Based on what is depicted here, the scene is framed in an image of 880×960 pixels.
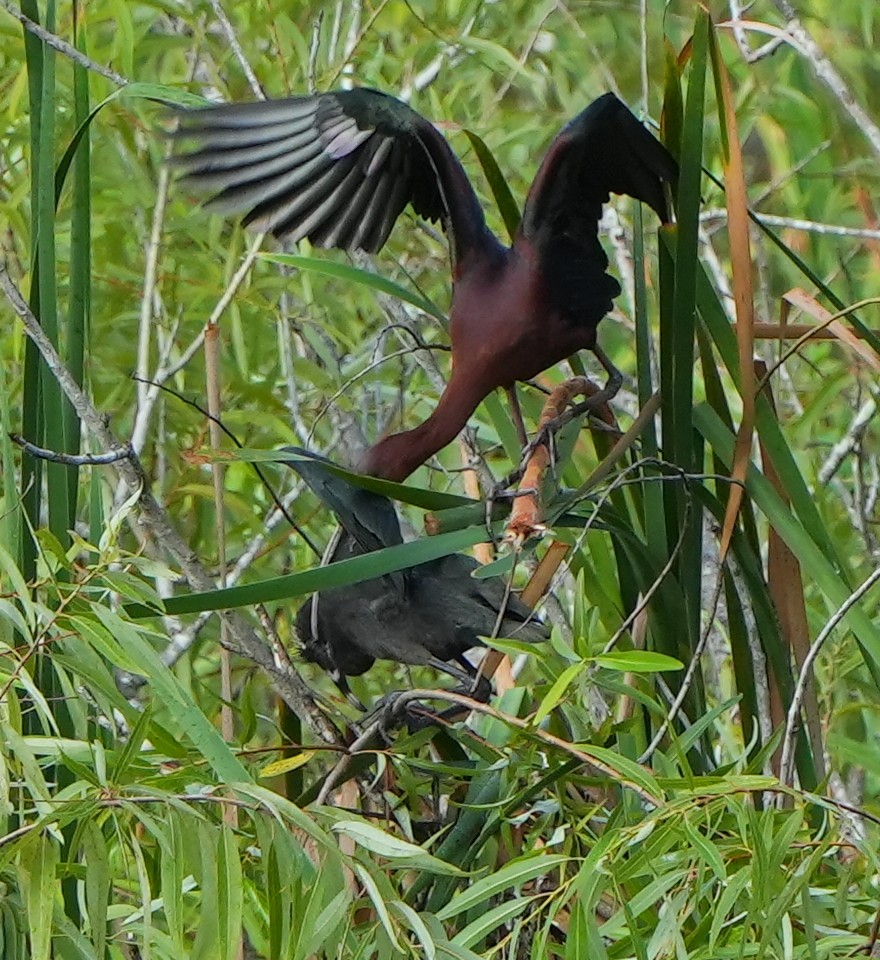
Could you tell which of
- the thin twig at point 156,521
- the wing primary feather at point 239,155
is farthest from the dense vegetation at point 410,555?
the wing primary feather at point 239,155

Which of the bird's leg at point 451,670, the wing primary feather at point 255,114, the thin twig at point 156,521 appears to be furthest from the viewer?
the wing primary feather at point 255,114

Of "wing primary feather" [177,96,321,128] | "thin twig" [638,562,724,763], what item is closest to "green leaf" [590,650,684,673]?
"thin twig" [638,562,724,763]

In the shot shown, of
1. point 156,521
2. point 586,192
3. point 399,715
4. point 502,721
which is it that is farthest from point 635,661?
point 586,192

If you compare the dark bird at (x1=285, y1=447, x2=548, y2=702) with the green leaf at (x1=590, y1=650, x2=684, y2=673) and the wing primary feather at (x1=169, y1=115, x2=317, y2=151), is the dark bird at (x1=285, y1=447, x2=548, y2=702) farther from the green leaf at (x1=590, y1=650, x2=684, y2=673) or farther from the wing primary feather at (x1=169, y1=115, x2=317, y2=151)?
the wing primary feather at (x1=169, y1=115, x2=317, y2=151)

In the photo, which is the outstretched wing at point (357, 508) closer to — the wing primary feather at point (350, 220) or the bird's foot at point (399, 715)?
the bird's foot at point (399, 715)

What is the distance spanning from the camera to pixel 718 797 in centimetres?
83

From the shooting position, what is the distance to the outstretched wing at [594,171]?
1307mm

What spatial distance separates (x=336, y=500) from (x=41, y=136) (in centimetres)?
32

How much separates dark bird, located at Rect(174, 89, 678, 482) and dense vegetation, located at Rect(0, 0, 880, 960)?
0.17 feet

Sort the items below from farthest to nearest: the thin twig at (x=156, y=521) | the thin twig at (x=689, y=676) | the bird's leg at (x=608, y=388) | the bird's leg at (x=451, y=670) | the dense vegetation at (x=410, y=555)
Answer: the bird's leg at (x=608, y=388) < the bird's leg at (x=451, y=670) < the thin twig at (x=689, y=676) < the thin twig at (x=156, y=521) < the dense vegetation at (x=410, y=555)

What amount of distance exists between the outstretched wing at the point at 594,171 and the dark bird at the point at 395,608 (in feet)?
1.10

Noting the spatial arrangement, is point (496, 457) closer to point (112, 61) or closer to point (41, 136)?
point (112, 61)

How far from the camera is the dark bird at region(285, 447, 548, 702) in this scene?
112cm

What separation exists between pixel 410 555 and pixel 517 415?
381 mm
